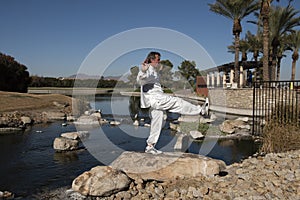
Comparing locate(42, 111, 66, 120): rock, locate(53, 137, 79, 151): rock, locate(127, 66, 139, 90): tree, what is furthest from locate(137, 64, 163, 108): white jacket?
locate(42, 111, 66, 120): rock

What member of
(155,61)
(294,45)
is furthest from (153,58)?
(294,45)

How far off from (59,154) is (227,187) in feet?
18.1

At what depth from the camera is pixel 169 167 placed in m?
5.40

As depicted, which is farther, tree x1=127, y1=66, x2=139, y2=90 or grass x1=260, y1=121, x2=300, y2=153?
grass x1=260, y1=121, x2=300, y2=153

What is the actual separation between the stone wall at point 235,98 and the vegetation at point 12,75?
2280 centimetres

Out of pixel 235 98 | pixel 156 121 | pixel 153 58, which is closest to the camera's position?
pixel 153 58

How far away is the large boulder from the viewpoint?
5.36m

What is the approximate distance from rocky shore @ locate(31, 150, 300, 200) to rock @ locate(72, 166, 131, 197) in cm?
8

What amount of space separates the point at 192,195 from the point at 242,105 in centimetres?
1677

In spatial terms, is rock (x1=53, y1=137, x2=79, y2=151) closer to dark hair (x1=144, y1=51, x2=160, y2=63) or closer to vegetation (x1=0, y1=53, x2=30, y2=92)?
dark hair (x1=144, y1=51, x2=160, y2=63)

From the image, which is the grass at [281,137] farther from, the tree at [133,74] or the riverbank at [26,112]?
the riverbank at [26,112]

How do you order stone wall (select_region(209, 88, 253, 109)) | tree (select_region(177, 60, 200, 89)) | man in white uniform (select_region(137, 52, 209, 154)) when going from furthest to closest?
stone wall (select_region(209, 88, 253, 109)), tree (select_region(177, 60, 200, 89)), man in white uniform (select_region(137, 52, 209, 154))

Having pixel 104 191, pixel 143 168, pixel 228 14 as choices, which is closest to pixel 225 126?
pixel 143 168

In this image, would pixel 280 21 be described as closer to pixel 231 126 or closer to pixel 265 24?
pixel 265 24
